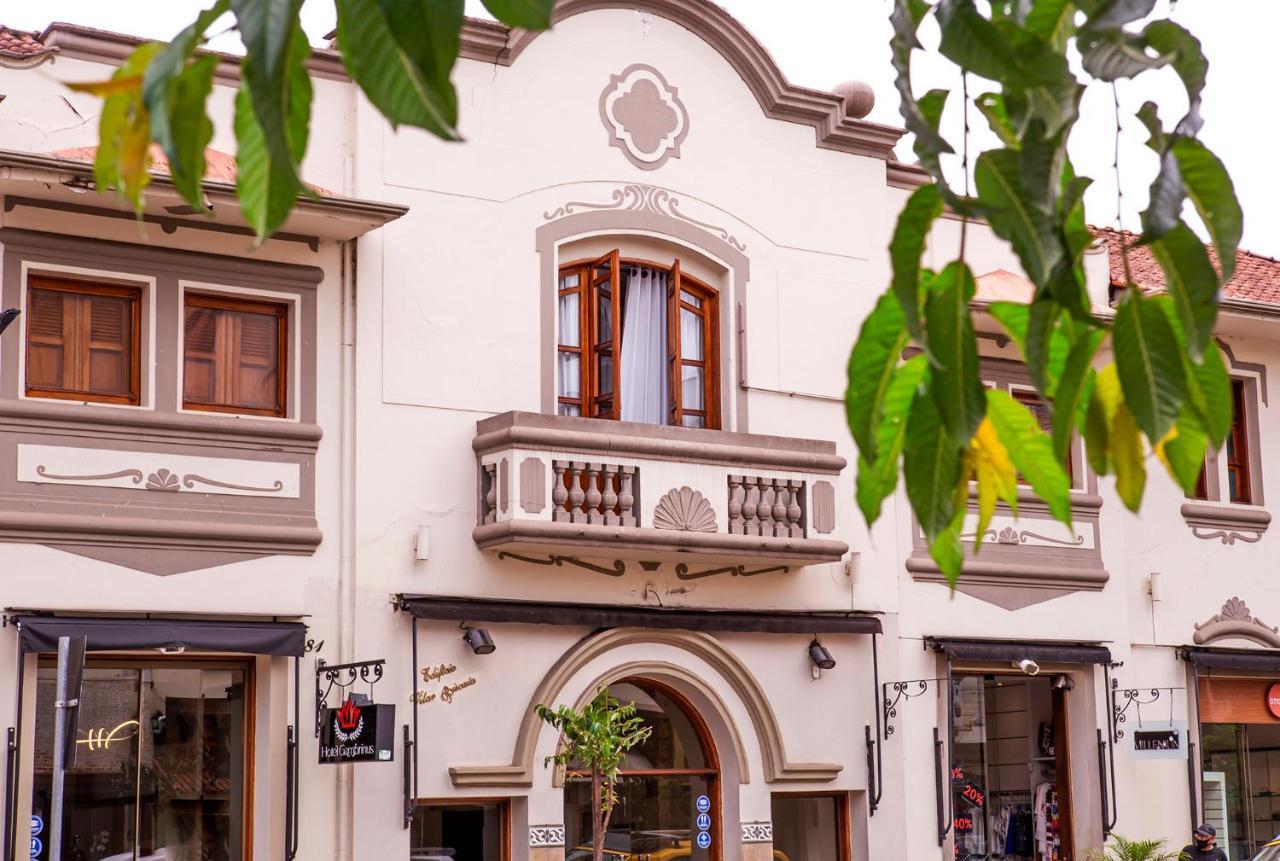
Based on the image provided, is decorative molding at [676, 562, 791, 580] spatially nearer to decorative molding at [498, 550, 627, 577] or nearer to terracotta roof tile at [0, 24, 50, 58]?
decorative molding at [498, 550, 627, 577]

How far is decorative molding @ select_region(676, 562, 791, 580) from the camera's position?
60.3ft

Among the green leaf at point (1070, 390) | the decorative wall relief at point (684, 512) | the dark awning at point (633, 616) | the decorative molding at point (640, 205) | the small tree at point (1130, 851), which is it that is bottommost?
the small tree at point (1130, 851)

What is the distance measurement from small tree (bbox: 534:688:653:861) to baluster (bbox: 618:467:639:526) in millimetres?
1657

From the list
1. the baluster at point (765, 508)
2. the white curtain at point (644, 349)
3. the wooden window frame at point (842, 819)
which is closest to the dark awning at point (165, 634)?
the white curtain at point (644, 349)

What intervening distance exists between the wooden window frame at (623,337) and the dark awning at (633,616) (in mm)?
1875

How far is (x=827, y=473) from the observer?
18547mm

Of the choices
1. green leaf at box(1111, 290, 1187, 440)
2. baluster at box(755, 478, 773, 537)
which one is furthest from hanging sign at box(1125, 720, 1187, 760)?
green leaf at box(1111, 290, 1187, 440)

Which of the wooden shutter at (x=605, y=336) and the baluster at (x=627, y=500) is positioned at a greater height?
the wooden shutter at (x=605, y=336)

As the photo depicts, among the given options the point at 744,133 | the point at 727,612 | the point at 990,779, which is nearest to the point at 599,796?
the point at 727,612

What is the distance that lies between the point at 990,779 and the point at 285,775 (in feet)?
27.0

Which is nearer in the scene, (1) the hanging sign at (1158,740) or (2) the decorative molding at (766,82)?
(2) the decorative molding at (766,82)

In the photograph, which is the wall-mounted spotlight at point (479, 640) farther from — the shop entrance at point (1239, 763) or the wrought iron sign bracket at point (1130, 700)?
the shop entrance at point (1239, 763)

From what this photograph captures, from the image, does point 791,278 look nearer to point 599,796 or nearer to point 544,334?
point 544,334

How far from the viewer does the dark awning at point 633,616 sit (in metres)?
16.8
